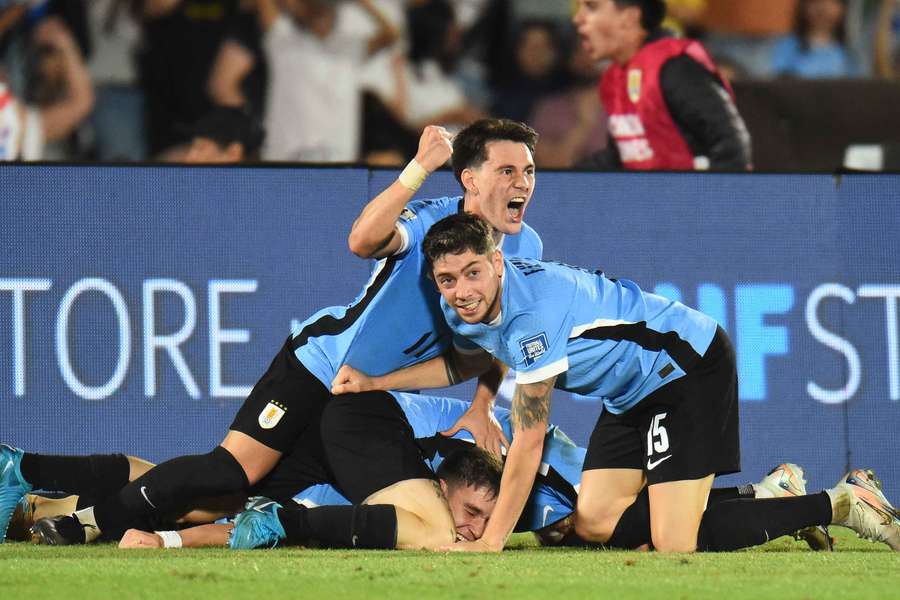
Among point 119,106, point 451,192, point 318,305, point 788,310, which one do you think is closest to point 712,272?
point 788,310

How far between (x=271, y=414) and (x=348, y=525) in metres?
0.76

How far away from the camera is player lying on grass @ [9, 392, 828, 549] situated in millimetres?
6551

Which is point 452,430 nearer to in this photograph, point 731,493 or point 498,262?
point 498,262

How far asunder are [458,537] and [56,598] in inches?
Answer: 80.8

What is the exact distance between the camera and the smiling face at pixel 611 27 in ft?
29.0

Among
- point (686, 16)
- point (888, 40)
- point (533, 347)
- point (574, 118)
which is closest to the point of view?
point (533, 347)

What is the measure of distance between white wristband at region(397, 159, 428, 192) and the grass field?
4.66 ft

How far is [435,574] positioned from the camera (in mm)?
5180

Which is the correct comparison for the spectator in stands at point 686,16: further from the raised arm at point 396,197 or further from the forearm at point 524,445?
the forearm at point 524,445

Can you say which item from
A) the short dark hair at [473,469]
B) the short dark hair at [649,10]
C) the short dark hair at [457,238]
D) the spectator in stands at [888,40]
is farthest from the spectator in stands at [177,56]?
the short dark hair at [457,238]

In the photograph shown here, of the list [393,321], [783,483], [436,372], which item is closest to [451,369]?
[436,372]

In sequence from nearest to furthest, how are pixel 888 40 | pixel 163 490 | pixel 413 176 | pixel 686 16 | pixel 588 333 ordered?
pixel 588 333, pixel 413 176, pixel 163 490, pixel 686 16, pixel 888 40

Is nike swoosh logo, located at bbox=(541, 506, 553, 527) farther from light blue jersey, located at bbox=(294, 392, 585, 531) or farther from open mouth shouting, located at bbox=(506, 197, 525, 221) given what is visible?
open mouth shouting, located at bbox=(506, 197, 525, 221)

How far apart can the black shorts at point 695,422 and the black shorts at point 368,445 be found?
2.91 feet
